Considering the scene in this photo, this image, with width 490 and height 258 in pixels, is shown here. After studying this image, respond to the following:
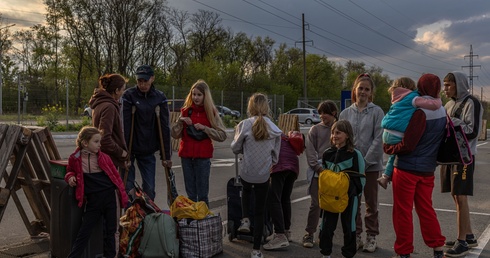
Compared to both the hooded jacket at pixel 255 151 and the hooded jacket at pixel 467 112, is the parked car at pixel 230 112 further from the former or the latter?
the hooded jacket at pixel 255 151

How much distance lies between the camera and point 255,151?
5.21 m

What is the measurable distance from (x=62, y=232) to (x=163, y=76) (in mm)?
48396

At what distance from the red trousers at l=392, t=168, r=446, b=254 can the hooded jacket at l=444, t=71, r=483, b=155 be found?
0.84 m

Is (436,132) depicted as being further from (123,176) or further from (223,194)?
(223,194)

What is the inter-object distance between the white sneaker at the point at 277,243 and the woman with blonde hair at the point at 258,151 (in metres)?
0.42

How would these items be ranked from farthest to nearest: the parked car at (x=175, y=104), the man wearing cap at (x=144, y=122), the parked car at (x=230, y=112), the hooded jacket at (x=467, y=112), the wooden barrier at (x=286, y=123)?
the parked car at (x=230, y=112) → the parked car at (x=175, y=104) → the wooden barrier at (x=286, y=123) → the man wearing cap at (x=144, y=122) → the hooded jacket at (x=467, y=112)

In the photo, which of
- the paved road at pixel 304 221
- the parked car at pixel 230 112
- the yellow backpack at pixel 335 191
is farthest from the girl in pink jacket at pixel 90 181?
the parked car at pixel 230 112

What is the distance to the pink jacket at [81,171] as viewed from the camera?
4.54 meters

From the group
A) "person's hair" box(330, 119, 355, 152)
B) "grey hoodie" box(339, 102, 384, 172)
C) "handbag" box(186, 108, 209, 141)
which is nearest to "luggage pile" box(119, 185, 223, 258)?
"handbag" box(186, 108, 209, 141)

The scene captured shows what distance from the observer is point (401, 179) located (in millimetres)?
5004

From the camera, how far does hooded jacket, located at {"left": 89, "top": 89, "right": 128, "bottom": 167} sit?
5.03 m

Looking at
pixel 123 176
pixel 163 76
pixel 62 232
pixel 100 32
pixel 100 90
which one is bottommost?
pixel 62 232

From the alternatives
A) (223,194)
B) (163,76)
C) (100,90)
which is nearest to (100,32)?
(163,76)

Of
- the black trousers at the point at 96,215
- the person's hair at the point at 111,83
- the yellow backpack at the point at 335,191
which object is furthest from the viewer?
the person's hair at the point at 111,83
